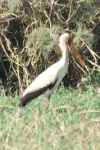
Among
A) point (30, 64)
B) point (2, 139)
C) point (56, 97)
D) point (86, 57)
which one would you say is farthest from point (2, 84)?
point (2, 139)

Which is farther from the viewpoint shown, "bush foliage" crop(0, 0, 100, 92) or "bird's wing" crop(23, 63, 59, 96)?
"bush foliage" crop(0, 0, 100, 92)

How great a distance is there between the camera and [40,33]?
4.36 meters

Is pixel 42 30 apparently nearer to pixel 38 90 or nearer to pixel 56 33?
pixel 56 33

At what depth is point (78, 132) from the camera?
2449 mm

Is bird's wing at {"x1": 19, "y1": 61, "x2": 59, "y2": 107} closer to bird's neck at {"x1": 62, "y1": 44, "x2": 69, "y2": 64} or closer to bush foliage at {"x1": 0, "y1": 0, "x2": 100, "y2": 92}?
bird's neck at {"x1": 62, "y1": 44, "x2": 69, "y2": 64}

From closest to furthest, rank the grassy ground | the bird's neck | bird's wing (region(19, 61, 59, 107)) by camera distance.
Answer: the grassy ground
bird's wing (region(19, 61, 59, 107))
the bird's neck

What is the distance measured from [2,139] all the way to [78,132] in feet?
2.18

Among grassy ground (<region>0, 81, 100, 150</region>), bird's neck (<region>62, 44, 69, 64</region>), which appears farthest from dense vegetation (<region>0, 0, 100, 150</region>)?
grassy ground (<region>0, 81, 100, 150</region>)

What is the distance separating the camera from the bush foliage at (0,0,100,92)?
4477 mm

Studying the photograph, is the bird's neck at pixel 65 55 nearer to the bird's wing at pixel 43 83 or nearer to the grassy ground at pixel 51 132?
the bird's wing at pixel 43 83

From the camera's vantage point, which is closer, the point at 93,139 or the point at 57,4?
the point at 93,139

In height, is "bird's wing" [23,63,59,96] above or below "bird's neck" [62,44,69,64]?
below

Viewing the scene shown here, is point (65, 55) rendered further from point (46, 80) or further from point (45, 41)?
point (45, 41)

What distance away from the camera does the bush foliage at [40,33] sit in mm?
4477
